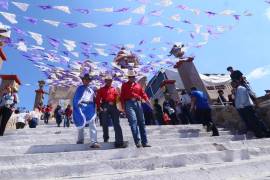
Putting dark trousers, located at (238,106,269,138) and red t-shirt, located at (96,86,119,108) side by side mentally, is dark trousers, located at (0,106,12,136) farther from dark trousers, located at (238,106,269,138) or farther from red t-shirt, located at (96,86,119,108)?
dark trousers, located at (238,106,269,138)

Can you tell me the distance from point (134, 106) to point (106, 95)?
0.72m

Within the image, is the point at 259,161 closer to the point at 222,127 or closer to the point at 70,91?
the point at 222,127

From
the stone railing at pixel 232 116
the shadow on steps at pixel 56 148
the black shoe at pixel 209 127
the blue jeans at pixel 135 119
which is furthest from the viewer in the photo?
the stone railing at pixel 232 116

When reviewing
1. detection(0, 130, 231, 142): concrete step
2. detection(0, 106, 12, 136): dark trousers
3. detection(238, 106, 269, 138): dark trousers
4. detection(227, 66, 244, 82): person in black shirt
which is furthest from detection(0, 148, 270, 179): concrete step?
detection(0, 106, 12, 136): dark trousers

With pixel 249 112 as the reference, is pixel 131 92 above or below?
above

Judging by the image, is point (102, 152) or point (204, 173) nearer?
point (204, 173)

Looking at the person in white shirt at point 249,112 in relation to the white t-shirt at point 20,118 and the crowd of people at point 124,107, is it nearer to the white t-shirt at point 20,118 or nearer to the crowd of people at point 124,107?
the crowd of people at point 124,107

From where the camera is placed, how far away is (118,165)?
485 cm

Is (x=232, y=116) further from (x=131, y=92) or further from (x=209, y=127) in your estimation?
(x=131, y=92)

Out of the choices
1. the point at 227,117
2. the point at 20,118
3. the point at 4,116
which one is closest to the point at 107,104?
the point at 4,116

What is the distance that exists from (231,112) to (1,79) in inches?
394

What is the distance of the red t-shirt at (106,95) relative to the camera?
6.94 metres

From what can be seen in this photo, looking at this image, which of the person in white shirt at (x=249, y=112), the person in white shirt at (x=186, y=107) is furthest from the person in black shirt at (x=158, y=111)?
the person in white shirt at (x=249, y=112)

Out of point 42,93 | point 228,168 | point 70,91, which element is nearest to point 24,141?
point 228,168
